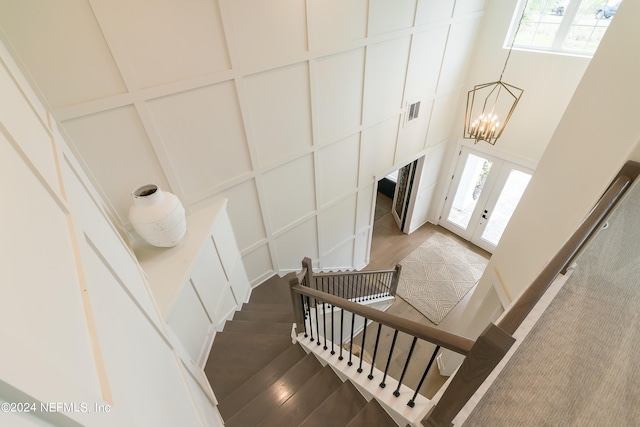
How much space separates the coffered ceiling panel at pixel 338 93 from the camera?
3109mm

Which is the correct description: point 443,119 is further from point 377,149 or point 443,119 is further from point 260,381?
point 260,381

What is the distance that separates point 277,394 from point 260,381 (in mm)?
210

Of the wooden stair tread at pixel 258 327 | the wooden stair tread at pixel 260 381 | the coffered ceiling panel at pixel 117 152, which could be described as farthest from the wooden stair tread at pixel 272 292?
the coffered ceiling panel at pixel 117 152

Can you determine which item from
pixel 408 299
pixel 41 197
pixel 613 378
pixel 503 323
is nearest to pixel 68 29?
pixel 41 197

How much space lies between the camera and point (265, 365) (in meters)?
2.57

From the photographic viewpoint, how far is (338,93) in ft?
10.9

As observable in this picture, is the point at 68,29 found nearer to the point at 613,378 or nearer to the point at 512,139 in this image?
the point at 613,378

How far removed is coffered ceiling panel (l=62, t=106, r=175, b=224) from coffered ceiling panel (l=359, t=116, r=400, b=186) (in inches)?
103

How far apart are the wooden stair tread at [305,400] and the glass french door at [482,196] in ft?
13.7

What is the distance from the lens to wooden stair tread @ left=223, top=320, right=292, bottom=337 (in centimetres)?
291

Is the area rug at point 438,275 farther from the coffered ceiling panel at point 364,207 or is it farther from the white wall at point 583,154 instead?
the white wall at point 583,154

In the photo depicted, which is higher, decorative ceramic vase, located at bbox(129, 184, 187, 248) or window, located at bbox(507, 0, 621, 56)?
window, located at bbox(507, 0, 621, 56)

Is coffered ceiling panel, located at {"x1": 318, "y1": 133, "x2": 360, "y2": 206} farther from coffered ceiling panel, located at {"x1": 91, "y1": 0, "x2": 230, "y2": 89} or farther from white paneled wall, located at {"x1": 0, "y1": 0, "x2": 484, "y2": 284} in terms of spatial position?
coffered ceiling panel, located at {"x1": 91, "y1": 0, "x2": 230, "y2": 89}

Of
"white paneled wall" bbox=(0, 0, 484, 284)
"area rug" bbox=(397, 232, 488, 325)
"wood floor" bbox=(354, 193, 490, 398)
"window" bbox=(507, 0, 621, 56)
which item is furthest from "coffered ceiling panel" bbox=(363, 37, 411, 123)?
"area rug" bbox=(397, 232, 488, 325)
